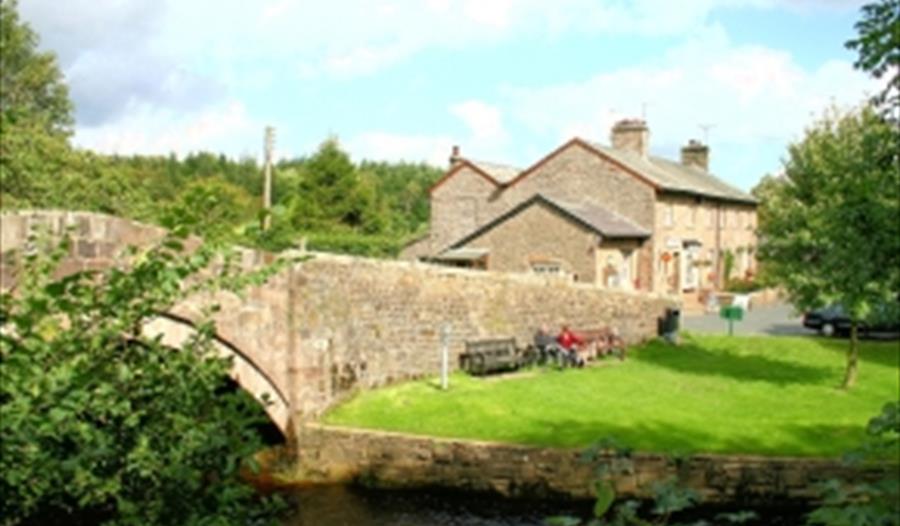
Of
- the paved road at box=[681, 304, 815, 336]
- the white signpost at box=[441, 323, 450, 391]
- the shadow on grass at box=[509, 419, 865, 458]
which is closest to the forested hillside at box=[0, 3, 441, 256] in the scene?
the white signpost at box=[441, 323, 450, 391]

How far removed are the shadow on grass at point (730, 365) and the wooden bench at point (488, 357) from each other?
4.54m

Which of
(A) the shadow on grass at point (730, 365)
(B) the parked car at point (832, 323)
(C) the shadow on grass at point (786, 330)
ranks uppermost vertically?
(B) the parked car at point (832, 323)

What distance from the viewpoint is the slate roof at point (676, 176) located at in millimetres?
39562

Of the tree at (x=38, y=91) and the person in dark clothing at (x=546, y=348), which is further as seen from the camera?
the tree at (x=38, y=91)

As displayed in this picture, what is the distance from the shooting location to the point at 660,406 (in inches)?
784

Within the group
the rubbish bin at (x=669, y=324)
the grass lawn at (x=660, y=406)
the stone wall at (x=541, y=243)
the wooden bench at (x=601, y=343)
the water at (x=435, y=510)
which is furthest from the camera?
the stone wall at (x=541, y=243)

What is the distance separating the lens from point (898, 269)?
6.55 metres

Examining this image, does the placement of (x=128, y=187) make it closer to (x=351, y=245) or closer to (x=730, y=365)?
(x=351, y=245)

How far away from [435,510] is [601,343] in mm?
11463

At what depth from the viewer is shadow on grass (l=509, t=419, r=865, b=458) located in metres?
16.6

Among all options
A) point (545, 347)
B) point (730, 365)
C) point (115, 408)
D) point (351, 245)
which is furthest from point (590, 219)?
point (115, 408)

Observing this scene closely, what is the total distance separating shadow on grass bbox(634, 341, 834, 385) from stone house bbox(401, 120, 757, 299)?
6678mm

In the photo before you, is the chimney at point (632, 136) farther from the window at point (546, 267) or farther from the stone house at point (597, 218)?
the window at point (546, 267)

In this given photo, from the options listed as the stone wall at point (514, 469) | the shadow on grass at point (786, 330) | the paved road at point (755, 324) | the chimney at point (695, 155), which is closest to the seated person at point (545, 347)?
the stone wall at point (514, 469)
